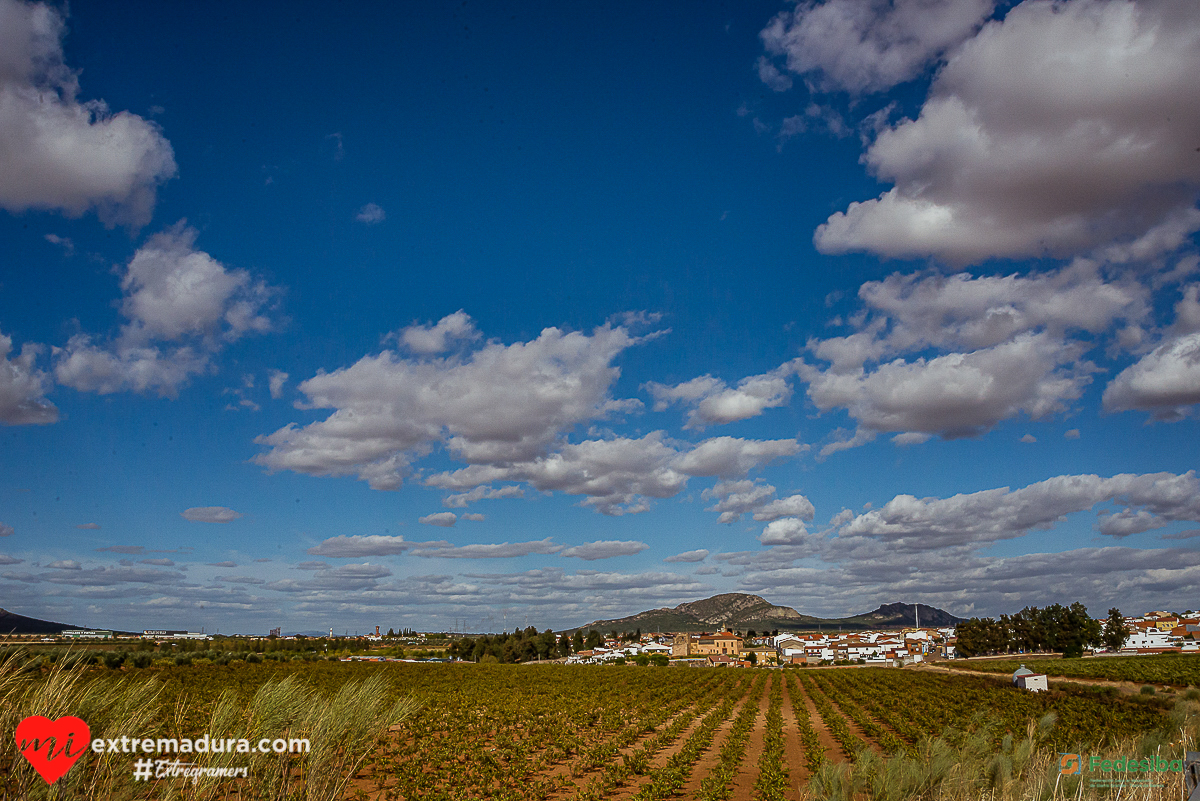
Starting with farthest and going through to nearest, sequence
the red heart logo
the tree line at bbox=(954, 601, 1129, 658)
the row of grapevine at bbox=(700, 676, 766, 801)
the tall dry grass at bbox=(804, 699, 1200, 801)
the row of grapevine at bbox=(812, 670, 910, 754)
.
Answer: the tree line at bbox=(954, 601, 1129, 658) → the row of grapevine at bbox=(812, 670, 910, 754) → the row of grapevine at bbox=(700, 676, 766, 801) → the tall dry grass at bbox=(804, 699, 1200, 801) → the red heart logo

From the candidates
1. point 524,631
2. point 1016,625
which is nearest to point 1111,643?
point 1016,625

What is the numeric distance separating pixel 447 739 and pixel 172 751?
21343 millimetres

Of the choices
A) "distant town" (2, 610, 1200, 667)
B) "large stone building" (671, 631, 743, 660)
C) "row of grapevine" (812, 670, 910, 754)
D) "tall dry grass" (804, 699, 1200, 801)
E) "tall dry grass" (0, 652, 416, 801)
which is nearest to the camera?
"tall dry grass" (0, 652, 416, 801)

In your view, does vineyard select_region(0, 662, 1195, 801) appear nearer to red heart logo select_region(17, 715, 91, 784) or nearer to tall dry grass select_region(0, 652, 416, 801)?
tall dry grass select_region(0, 652, 416, 801)

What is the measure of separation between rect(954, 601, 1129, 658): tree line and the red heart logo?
12934cm

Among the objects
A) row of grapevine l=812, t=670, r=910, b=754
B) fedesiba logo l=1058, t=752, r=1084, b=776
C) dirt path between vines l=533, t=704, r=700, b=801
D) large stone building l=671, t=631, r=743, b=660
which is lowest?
large stone building l=671, t=631, r=743, b=660

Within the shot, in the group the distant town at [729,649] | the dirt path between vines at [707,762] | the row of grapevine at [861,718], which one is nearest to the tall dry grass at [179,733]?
the row of grapevine at [861,718]

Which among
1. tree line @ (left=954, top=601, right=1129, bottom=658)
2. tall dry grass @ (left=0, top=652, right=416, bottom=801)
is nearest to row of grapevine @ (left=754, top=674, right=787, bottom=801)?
tall dry grass @ (left=0, top=652, right=416, bottom=801)

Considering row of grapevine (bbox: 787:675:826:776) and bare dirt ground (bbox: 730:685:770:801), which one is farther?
row of grapevine (bbox: 787:675:826:776)

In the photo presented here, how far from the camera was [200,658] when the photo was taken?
72.4 meters

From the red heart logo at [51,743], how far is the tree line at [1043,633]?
129336mm

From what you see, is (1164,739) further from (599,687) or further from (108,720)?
(599,687)

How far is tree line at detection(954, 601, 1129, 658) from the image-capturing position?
105m

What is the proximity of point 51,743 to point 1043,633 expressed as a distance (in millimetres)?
137115
